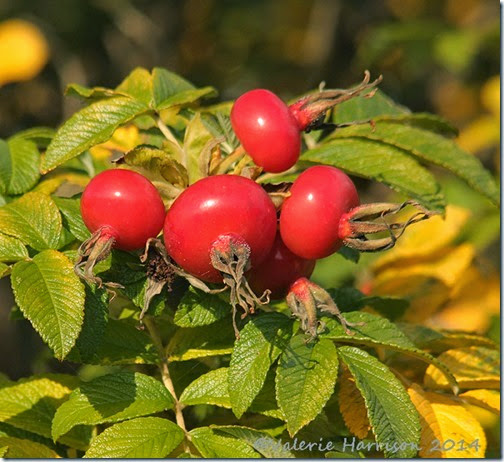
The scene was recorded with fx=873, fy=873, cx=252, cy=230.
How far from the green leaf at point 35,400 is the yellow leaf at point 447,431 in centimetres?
57

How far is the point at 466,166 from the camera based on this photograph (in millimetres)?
1553

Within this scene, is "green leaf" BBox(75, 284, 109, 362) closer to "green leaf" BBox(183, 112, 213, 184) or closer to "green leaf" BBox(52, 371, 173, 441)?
"green leaf" BBox(52, 371, 173, 441)

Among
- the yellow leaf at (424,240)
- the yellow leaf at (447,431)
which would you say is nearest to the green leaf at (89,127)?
the yellow leaf at (447,431)

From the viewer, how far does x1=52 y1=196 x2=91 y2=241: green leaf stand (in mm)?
1327

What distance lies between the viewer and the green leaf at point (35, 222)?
130 centimetres

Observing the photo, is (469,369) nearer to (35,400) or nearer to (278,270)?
(278,270)

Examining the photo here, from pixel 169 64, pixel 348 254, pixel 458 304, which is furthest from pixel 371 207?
pixel 169 64

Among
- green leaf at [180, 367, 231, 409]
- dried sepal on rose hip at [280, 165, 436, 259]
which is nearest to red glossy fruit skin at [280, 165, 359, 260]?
dried sepal on rose hip at [280, 165, 436, 259]

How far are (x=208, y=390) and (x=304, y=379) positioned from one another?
0.54 feet

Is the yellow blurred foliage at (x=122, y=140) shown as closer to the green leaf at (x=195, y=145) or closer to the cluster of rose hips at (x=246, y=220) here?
the green leaf at (x=195, y=145)

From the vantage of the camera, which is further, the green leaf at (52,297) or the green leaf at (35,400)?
the green leaf at (35,400)

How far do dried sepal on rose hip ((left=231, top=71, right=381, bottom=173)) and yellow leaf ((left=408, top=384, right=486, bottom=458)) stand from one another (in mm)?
443

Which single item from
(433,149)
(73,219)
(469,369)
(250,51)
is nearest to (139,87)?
(73,219)

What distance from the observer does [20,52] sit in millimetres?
4480
